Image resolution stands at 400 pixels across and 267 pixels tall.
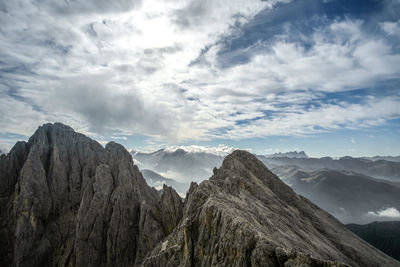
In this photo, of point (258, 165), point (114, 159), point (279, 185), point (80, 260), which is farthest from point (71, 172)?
point (279, 185)

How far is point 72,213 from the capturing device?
87688 mm

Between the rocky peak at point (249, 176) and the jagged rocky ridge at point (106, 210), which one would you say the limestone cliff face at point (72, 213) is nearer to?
the jagged rocky ridge at point (106, 210)

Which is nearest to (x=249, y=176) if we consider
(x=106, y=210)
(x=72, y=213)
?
(x=106, y=210)

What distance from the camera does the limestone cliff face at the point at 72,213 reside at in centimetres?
7150

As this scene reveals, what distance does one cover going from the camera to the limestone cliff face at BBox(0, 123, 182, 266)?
7150 cm

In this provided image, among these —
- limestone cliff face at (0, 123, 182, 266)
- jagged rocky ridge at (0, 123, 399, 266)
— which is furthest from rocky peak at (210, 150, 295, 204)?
limestone cliff face at (0, 123, 182, 266)

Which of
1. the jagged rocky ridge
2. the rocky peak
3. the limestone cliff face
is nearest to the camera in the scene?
the jagged rocky ridge

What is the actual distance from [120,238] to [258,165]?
207 feet

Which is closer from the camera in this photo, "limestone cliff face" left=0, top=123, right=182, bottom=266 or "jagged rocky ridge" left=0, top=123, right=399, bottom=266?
"jagged rocky ridge" left=0, top=123, right=399, bottom=266

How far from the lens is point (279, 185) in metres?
86.9

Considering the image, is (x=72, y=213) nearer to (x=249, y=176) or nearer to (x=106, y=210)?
(x=106, y=210)

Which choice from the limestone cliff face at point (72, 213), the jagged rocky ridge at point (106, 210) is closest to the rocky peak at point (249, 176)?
the jagged rocky ridge at point (106, 210)

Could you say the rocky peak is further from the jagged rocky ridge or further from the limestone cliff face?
the limestone cliff face

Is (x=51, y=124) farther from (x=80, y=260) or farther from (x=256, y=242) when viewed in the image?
(x=256, y=242)
